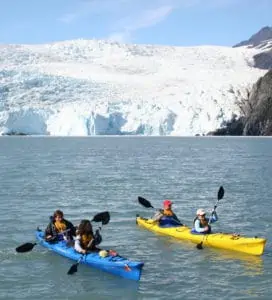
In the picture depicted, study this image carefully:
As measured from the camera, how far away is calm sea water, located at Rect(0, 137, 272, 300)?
864 centimetres

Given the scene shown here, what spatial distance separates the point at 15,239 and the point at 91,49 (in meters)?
73.3

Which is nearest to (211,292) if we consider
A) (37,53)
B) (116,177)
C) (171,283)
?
(171,283)

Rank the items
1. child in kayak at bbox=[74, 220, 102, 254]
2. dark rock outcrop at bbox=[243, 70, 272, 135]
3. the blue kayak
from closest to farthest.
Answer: the blue kayak, child in kayak at bbox=[74, 220, 102, 254], dark rock outcrop at bbox=[243, 70, 272, 135]

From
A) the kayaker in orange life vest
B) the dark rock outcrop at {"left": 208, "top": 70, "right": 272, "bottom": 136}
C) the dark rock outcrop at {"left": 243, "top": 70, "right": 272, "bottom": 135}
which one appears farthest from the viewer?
the dark rock outcrop at {"left": 243, "top": 70, "right": 272, "bottom": 135}

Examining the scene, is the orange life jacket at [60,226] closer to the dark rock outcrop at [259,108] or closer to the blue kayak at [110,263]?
the blue kayak at [110,263]

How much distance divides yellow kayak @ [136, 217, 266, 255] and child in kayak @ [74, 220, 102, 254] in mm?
2431

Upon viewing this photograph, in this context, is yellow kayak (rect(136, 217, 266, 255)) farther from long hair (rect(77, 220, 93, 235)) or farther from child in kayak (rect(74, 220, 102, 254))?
long hair (rect(77, 220, 93, 235))

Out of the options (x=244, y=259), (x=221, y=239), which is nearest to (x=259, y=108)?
(x=221, y=239)

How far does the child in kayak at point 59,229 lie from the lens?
1029 centimetres

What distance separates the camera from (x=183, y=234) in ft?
38.0

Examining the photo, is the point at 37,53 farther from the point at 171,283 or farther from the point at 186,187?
the point at 171,283

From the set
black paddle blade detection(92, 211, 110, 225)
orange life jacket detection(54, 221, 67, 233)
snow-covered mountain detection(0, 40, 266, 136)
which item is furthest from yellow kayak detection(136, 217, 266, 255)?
snow-covered mountain detection(0, 40, 266, 136)

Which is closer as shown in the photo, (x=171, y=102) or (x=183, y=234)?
(x=183, y=234)

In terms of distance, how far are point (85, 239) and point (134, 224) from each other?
12.8 ft
